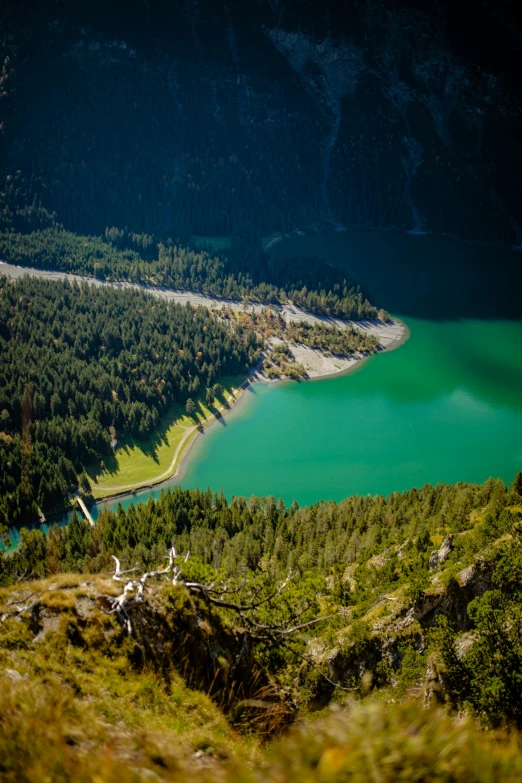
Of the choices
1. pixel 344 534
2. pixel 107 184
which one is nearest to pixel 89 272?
pixel 107 184

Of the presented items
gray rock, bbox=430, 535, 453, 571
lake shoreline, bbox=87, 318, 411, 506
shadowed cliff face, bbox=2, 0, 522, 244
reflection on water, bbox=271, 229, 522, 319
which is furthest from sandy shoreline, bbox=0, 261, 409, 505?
gray rock, bbox=430, 535, 453, 571

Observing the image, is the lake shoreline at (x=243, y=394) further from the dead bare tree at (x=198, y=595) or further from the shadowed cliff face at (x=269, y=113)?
the shadowed cliff face at (x=269, y=113)

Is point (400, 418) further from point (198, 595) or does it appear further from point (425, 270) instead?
point (425, 270)

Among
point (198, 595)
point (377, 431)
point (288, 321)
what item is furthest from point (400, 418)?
point (198, 595)

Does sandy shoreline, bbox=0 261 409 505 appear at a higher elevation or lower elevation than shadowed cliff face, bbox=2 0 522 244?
lower

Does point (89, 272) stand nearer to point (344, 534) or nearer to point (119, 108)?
point (119, 108)

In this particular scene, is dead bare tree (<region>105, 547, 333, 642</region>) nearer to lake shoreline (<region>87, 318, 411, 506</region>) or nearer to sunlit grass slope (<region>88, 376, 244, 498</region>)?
lake shoreline (<region>87, 318, 411, 506</region>)
